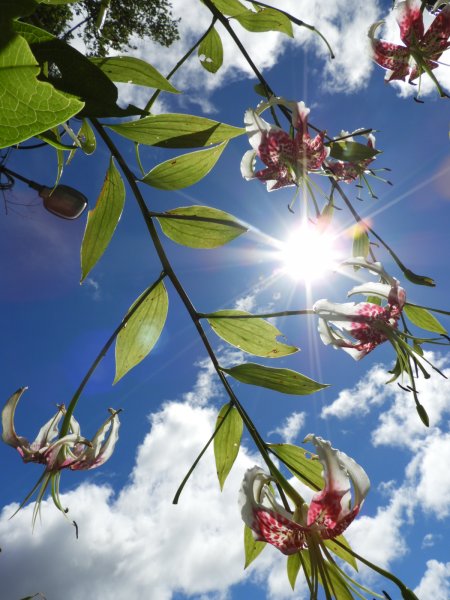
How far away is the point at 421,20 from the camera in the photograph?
2.78 feet

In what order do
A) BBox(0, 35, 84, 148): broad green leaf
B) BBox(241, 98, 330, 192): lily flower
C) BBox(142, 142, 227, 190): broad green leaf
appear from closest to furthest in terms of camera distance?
BBox(0, 35, 84, 148): broad green leaf, BBox(142, 142, 227, 190): broad green leaf, BBox(241, 98, 330, 192): lily flower

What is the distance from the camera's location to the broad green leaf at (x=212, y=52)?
79 centimetres

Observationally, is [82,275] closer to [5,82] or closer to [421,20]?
[5,82]

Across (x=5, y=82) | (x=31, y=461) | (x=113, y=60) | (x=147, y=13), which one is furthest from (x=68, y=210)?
(x=147, y=13)

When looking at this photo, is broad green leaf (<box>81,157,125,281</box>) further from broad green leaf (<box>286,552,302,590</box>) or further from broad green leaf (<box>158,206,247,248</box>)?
broad green leaf (<box>286,552,302,590</box>)

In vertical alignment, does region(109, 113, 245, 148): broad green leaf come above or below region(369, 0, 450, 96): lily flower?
below

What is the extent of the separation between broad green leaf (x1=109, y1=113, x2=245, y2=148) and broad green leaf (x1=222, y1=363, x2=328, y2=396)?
0.73 feet

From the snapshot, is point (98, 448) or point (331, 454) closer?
point (331, 454)

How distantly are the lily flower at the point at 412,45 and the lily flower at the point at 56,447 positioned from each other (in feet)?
2.29

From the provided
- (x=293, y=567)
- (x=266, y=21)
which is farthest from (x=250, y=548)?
(x=266, y=21)

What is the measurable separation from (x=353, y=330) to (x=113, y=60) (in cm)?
38

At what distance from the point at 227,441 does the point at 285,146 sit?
1.31ft

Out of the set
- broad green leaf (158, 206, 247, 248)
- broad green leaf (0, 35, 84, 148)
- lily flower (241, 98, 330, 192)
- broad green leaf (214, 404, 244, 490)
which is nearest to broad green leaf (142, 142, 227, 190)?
broad green leaf (158, 206, 247, 248)

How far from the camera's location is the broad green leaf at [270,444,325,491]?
1.69ft
